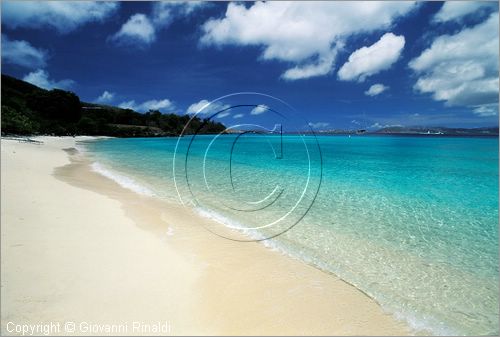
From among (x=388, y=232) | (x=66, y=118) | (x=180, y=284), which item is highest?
(x=66, y=118)

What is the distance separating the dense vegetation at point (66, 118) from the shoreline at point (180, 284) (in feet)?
90.0

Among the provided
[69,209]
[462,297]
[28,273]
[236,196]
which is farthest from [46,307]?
[236,196]

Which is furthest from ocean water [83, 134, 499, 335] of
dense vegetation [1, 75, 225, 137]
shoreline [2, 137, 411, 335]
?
dense vegetation [1, 75, 225, 137]

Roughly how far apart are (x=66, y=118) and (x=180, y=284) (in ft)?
273

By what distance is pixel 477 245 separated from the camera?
679 cm

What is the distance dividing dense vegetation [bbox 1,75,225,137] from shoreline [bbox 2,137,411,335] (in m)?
27.4

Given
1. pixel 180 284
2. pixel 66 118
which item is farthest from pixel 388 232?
pixel 66 118

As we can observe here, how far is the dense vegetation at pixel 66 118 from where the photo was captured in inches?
1415

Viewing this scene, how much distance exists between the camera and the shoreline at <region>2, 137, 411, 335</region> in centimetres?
360

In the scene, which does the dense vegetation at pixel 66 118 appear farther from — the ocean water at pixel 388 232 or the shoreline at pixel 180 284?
the shoreline at pixel 180 284

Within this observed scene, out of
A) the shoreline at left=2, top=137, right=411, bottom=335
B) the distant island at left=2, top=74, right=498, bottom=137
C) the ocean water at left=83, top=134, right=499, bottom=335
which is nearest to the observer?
the shoreline at left=2, top=137, right=411, bottom=335

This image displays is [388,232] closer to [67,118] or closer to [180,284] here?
[180,284]

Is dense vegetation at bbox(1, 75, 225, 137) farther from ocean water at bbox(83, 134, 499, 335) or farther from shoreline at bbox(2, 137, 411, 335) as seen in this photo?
shoreline at bbox(2, 137, 411, 335)

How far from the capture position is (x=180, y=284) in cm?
431
